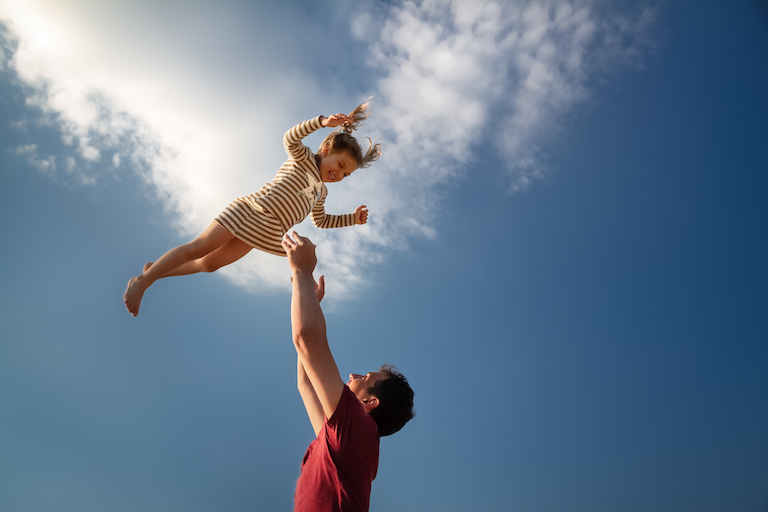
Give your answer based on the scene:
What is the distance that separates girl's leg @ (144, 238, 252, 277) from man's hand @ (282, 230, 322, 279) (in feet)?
4.17

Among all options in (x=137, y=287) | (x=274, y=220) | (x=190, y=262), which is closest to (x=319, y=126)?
(x=274, y=220)

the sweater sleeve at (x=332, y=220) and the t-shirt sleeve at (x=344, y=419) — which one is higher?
the sweater sleeve at (x=332, y=220)

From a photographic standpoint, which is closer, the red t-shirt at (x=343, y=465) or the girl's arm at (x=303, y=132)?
the red t-shirt at (x=343, y=465)

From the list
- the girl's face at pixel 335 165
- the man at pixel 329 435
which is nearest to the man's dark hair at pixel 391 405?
the man at pixel 329 435

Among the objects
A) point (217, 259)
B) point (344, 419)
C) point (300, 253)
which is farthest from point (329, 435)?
point (217, 259)

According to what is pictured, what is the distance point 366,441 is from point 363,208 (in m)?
2.41

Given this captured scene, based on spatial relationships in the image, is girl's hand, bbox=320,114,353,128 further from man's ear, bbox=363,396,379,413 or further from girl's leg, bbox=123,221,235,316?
man's ear, bbox=363,396,379,413

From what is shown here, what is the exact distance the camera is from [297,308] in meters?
1.70

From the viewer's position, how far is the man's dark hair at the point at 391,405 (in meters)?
2.03

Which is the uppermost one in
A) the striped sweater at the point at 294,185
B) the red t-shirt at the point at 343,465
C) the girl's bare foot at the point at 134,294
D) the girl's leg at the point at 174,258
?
the striped sweater at the point at 294,185

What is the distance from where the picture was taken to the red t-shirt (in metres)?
1.61

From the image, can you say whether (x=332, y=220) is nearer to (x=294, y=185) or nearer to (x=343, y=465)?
(x=294, y=185)

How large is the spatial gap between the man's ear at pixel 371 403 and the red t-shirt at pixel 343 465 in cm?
28

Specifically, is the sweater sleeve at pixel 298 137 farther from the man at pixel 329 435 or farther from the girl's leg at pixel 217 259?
the man at pixel 329 435
